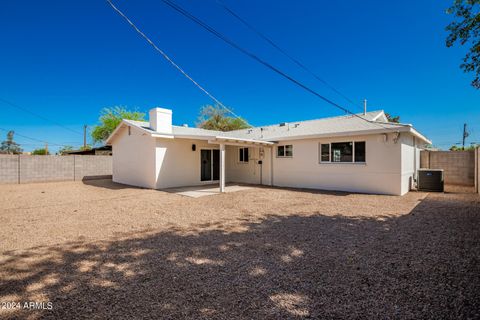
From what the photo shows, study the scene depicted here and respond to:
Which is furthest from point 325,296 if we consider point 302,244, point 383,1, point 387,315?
point 383,1

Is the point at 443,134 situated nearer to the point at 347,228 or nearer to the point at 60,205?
the point at 347,228

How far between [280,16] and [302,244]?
9.43 m

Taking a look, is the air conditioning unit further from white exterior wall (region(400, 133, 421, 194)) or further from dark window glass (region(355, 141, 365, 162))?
dark window glass (region(355, 141, 365, 162))

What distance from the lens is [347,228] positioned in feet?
15.8

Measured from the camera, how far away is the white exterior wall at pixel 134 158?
443 inches

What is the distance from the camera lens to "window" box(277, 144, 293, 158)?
1175 centimetres

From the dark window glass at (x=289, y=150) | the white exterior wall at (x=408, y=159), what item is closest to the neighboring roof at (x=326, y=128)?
the white exterior wall at (x=408, y=159)

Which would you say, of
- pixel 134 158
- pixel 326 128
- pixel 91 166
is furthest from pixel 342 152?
pixel 91 166

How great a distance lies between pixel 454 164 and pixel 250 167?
36.5 feet

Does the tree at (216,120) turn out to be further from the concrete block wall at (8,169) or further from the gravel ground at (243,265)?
the gravel ground at (243,265)

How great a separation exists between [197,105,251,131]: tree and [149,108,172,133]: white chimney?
70.6ft

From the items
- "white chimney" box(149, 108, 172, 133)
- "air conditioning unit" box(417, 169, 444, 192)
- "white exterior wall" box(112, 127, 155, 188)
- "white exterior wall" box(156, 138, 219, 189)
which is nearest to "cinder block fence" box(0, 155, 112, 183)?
"white exterior wall" box(112, 127, 155, 188)

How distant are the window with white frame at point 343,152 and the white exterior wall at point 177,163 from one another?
249 inches

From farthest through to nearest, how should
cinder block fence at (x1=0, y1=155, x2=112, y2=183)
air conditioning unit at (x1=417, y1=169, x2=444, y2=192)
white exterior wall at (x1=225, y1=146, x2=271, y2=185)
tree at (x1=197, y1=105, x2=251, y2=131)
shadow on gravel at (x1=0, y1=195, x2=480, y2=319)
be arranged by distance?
1. tree at (x1=197, y1=105, x2=251, y2=131)
2. cinder block fence at (x1=0, y1=155, x2=112, y2=183)
3. white exterior wall at (x1=225, y1=146, x2=271, y2=185)
4. air conditioning unit at (x1=417, y1=169, x2=444, y2=192)
5. shadow on gravel at (x1=0, y1=195, x2=480, y2=319)
